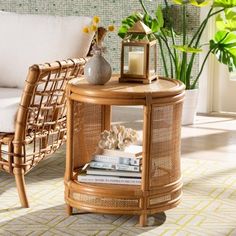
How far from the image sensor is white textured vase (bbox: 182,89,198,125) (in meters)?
4.62

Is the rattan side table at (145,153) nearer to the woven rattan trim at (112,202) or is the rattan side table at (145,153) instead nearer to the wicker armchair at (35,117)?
the woven rattan trim at (112,202)

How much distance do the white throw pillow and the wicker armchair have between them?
1.09 feet

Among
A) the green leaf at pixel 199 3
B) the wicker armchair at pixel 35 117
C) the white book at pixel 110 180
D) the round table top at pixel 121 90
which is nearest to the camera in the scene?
the round table top at pixel 121 90

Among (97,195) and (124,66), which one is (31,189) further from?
(124,66)

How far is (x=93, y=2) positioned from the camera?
5.17 meters

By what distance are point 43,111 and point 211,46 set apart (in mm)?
1846

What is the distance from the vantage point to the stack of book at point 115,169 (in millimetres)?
2654

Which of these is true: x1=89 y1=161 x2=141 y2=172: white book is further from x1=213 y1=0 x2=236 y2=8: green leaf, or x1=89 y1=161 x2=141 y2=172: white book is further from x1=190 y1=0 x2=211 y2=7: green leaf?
x1=213 y1=0 x2=236 y2=8: green leaf

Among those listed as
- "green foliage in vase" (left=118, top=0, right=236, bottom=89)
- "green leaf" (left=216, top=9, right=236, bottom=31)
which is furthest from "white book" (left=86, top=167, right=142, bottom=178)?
"green leaf" (left=216, top=9, right=236, bottom=31)

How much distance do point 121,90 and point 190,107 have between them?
7.07ft

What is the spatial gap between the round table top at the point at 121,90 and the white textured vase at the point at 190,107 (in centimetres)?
187

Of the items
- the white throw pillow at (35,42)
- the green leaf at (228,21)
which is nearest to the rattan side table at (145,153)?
the white throw pillow at (35,42)

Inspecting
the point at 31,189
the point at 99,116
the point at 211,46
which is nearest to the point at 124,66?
the point at 99,116

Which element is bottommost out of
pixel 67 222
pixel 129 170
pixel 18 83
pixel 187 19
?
pixel 67 222
